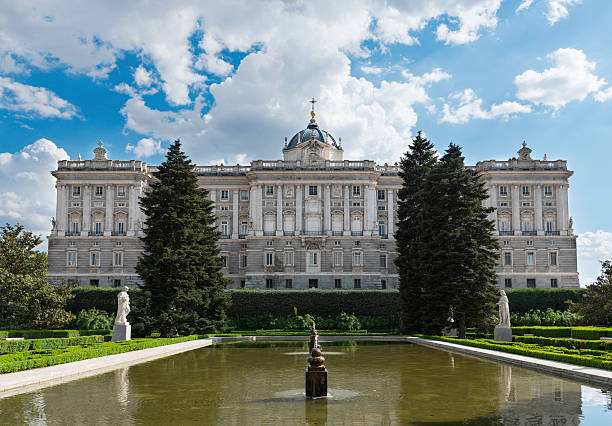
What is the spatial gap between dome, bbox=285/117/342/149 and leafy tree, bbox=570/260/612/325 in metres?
42.8

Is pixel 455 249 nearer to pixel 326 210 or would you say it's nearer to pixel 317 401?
pixel 317 401

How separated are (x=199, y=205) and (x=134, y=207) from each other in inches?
1295

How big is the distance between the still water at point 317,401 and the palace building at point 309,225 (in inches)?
1837

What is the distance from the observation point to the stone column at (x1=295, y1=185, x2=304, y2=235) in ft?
213

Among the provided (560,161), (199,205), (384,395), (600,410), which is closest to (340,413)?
(384,395)

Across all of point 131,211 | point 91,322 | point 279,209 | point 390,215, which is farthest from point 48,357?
point 390,215

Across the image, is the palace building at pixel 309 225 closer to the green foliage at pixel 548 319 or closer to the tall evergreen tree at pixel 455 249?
the green foliage at pixel 548 319

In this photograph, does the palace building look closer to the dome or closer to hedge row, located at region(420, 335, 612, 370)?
the dome

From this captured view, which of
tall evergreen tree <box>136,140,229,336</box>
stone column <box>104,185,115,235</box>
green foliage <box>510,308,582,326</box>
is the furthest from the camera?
stone column <box>104,185,115,235</box>

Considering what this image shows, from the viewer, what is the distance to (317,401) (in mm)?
11078

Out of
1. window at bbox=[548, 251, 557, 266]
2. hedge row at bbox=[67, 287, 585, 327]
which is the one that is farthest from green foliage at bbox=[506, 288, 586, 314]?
window at bbox=[548, 251, 557, 266]

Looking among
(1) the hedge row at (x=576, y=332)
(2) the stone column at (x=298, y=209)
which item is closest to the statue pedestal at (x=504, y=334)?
(1) the hedge row at (x=576, y=332)

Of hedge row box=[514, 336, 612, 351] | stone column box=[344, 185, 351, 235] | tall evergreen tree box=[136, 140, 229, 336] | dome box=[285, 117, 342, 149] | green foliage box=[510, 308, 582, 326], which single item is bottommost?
green foliage box=[510, 308, 582, 326]

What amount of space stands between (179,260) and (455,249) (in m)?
15.5
